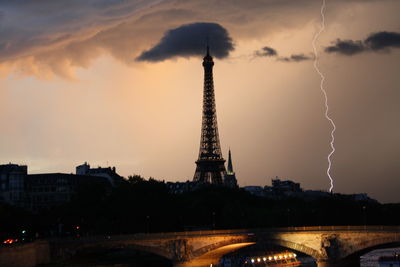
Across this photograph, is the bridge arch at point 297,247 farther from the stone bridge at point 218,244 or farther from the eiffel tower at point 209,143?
the eiffel tower at point 209,143

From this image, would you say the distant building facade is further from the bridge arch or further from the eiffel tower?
the bridge arch

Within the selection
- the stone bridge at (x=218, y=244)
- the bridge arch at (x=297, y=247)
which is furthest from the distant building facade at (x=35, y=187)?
the bridge arch at (x=297, y=247)

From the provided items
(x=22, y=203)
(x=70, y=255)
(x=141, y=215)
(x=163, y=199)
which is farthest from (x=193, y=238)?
(x=22, y=203)

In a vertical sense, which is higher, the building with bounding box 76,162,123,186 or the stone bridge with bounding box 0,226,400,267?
the building with bounding box 76,162,123,186

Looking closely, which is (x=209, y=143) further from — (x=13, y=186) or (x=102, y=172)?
(x=13, y=186)

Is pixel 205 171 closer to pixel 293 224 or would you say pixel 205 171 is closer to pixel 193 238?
pixel 293 224

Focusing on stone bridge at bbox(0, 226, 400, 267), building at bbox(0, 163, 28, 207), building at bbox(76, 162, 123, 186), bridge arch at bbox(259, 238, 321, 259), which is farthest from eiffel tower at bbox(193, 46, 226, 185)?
bridge arch at bbox(259, 238, 321, 259)
